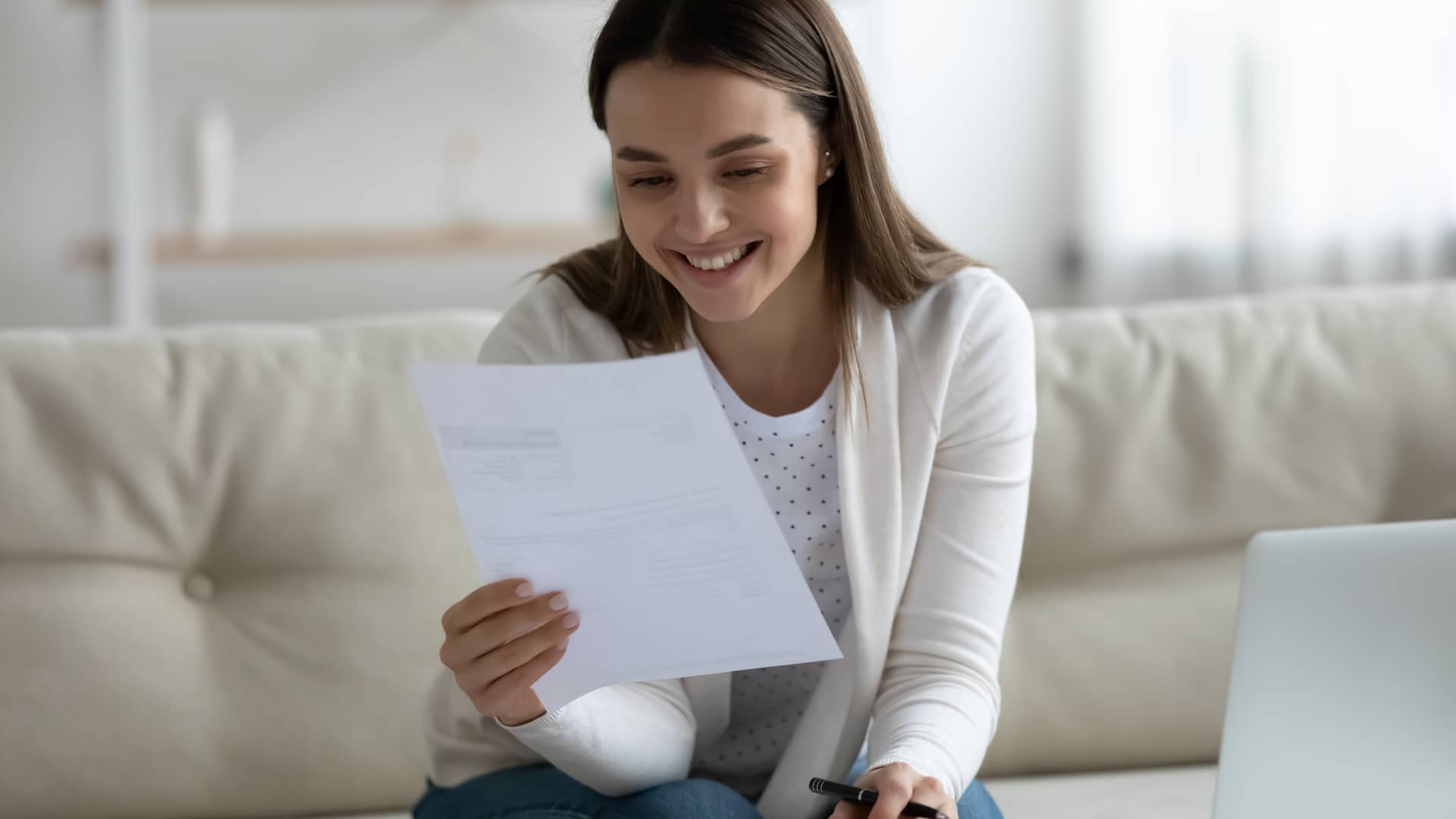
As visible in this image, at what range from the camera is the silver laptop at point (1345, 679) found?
0.77m

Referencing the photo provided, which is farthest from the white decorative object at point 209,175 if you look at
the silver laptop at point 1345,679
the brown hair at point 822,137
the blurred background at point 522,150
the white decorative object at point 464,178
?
the silver laptop at point 1345,679

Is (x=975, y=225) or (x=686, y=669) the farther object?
(x=975, y=225)

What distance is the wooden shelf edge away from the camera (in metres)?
2.62

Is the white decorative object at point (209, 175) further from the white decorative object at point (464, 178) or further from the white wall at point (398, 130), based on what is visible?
the white decorative object at point (464, 178)

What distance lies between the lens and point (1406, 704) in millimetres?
779

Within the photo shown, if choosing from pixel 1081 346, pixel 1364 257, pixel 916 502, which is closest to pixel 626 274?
pixel 916 502

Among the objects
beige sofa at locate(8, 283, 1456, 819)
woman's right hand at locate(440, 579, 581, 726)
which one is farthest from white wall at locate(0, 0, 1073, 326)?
woman's right hand at locate(440, 579, 581, 726)

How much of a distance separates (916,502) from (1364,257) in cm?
185

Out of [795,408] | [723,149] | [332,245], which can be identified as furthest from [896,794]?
[332,245]

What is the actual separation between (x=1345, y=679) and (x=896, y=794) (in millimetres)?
289

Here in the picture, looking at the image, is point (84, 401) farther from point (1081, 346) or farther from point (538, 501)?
point (1081, 346)

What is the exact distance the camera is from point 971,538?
1.06m

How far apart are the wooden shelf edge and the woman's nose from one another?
1719 millimetres

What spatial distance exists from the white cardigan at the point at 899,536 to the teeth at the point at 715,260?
14cm
